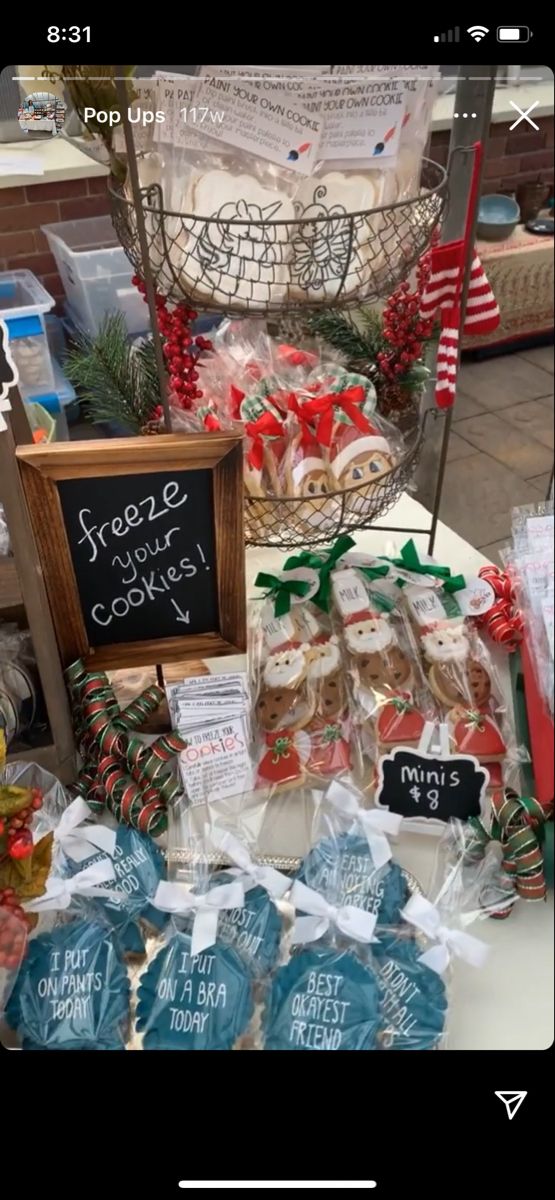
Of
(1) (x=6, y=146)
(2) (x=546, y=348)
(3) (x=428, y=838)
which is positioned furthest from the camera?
(2) (x=546, y=348)

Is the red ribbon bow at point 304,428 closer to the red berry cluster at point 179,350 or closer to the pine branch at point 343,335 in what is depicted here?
the red berry cluster at point 179,350

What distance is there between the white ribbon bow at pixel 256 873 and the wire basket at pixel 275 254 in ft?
1.79

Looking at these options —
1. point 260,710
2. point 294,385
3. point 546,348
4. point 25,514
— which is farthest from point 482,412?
point 25,514

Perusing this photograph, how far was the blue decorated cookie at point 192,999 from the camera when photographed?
752 millimetres

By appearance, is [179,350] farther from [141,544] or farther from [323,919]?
[323,919]

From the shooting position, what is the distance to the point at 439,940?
2.71ft

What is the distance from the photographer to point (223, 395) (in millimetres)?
1155

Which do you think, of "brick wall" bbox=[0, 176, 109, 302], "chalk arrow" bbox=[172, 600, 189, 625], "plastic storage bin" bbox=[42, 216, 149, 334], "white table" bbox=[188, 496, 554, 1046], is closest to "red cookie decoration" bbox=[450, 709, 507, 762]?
"white table" bbox=[188, 496, 554, 1046]

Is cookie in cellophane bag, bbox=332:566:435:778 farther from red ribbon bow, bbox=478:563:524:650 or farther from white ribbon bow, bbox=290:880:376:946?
white ribbon bow, bbox=290:880:376:946

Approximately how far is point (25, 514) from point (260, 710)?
367 millimetres

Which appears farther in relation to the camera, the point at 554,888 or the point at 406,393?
the point at 406,393
